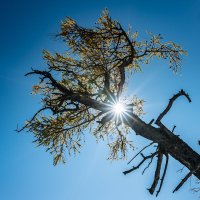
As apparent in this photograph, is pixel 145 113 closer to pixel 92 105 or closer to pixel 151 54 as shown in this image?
pixel 151 54

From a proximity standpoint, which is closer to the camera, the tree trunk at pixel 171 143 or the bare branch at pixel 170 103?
the tree trunk at pixel 171 143

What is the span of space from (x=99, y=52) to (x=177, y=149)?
424 centimetres

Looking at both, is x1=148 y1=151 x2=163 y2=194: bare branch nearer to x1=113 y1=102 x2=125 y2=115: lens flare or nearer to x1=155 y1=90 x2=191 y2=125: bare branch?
x1=155 y1=90 x2=191 y2=125: bare branch

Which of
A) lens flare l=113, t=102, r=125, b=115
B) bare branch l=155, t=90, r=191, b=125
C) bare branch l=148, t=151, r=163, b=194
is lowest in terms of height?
bare branch l=148, t=151, r=163, b=194

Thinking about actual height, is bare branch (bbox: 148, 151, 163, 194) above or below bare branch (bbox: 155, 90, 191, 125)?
below

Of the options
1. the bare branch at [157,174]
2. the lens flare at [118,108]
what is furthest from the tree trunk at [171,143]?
the lens flare at [118,108]

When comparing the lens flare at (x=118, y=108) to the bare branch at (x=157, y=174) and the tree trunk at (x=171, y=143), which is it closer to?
the tree trunk at (x=171, y=143)

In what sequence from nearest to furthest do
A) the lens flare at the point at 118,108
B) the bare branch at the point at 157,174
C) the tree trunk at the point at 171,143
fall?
the bare branch at the point at 157,174 → the tree trunk at the point at 171,143 → the lens flare at the point at 118,108

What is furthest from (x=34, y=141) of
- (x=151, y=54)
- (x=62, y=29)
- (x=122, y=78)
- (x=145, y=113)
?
(x=145, y=113)

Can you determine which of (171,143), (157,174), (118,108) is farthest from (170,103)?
(118,108)

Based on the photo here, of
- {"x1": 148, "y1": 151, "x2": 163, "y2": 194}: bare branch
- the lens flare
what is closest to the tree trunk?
{"x1": 148, "y1": 151, "x2": 163, "y2": 194}: bare branch

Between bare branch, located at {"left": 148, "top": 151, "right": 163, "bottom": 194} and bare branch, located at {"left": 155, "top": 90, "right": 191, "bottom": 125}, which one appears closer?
bare branch, located at {"left": 148, "top": 151, "right": 163, "bottom": 194}

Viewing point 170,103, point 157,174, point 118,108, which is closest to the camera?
point 157,174

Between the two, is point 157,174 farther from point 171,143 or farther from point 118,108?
point 118,108
